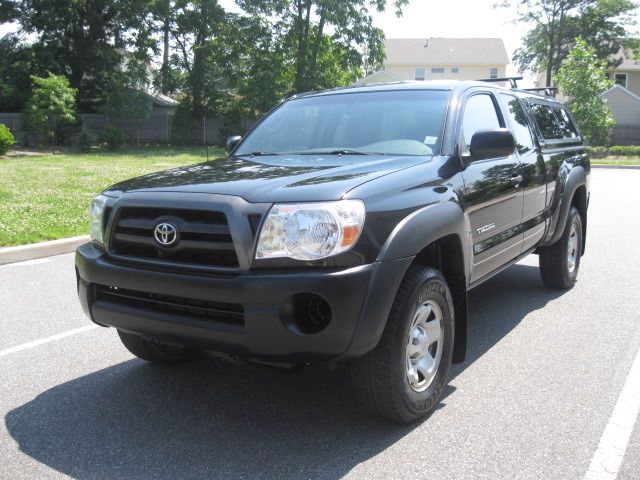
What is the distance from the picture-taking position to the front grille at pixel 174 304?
3084mm

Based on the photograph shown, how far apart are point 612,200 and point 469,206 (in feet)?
42.7

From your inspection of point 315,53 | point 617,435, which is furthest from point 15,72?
point 617,435

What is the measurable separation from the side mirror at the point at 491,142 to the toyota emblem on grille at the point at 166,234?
6.37 feet

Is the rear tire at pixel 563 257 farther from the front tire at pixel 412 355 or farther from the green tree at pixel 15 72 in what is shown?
the green tree at pixel 15 72

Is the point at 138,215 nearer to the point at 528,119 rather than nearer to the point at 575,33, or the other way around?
the point at 528,119

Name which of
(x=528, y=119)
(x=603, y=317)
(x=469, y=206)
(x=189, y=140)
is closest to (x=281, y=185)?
(x=469, y=206)

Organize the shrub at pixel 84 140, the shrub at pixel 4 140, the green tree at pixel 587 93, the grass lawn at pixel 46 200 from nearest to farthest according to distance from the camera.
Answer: the grass lawn at pixel 46 200 < the shrub at pixel 4 140 < the shrub at pixel 84 140 < the green tree at pixel 587 93

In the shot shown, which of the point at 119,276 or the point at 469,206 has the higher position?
the point at 469,206

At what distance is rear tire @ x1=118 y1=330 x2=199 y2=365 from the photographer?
13.8 ft

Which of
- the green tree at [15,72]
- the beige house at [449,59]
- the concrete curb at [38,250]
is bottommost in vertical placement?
the concrete curb at [38,250]

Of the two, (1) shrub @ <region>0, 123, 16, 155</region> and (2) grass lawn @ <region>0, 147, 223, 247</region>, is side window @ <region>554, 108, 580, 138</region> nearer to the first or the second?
(2) grass lawn @ <region>0, 147, 223, 247</region>

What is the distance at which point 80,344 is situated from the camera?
4.93 m

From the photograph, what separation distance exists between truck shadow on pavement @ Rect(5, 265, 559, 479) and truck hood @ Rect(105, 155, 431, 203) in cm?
107

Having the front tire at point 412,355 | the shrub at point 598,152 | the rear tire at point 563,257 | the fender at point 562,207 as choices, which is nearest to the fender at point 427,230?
the front tire at point 412,355
